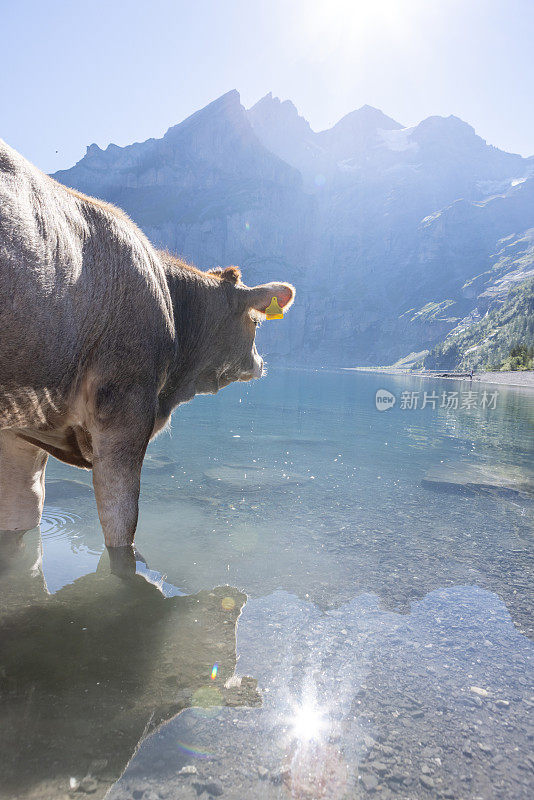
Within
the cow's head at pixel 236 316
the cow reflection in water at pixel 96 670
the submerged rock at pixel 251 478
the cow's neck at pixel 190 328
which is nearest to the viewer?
the cow reflection in water at pixel 96 670

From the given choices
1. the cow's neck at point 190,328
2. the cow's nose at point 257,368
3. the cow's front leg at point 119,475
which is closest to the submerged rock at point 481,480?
the cow's nose at point 257,368

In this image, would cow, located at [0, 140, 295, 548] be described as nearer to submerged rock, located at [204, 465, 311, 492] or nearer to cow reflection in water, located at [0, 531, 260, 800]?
cow reflection in water, located at [0, 531, 260, 800]

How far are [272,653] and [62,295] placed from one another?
2.84 metres

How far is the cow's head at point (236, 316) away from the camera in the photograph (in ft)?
21.4

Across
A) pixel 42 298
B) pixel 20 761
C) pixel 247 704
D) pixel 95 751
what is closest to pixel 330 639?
pixel 247 704

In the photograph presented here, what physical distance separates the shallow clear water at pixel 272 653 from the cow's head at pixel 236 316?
2.07 m

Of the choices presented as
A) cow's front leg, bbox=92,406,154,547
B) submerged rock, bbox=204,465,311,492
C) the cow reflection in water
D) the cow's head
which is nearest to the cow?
cow's front leg, bbox=92,406,154,547

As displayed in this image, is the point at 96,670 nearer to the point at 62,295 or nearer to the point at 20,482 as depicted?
the point at 62,295

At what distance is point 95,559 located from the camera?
15.8 ft

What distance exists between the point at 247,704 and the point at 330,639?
0.96 m

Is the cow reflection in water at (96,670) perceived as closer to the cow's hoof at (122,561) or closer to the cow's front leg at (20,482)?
the cow's hoof at (122,561)

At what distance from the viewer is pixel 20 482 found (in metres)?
5.38

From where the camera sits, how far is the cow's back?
3131 mm

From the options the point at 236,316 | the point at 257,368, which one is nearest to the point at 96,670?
the point at 236,316
